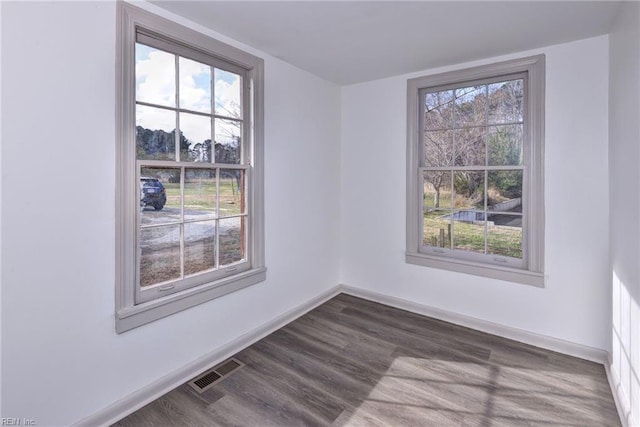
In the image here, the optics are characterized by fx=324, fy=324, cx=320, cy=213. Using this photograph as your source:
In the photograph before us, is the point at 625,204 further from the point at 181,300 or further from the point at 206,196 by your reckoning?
the point at 181,300

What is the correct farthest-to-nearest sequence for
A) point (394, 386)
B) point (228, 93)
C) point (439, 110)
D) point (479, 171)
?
point (439, 110) < point (479, 171) < point (228, 93) < point (394, 386)

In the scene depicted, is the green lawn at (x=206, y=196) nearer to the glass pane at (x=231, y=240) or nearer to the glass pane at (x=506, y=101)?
the glass pane at (x=231, y=240)

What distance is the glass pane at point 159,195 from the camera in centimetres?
210

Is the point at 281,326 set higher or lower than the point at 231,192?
lower

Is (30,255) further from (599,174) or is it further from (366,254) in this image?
(599,174)

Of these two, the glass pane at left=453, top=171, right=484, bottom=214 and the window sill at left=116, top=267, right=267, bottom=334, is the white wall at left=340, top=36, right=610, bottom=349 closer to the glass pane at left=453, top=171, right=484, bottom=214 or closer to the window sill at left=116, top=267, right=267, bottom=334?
the glass pane at left=453, top=171, right=484, bottom=214

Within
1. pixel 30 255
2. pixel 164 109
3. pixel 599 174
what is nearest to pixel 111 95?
pixel 164 109

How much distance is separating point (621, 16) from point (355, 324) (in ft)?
9.84

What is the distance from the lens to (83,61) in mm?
1752

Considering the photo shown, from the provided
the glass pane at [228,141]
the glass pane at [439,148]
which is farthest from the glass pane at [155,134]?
the glass pane at [439,148]

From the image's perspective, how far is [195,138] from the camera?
237 cm

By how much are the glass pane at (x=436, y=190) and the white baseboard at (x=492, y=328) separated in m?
1.04

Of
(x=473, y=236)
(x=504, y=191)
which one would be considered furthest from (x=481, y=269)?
(x=504, y=191)

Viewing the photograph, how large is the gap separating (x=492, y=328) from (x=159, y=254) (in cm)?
288
